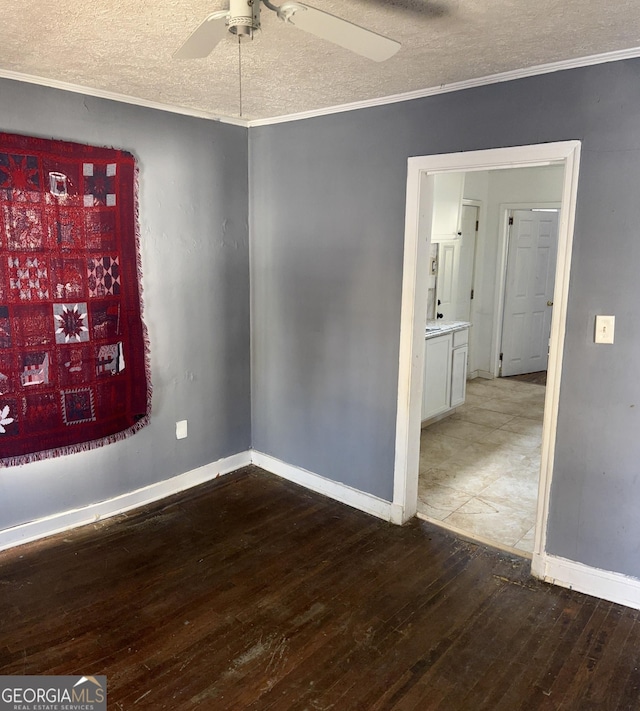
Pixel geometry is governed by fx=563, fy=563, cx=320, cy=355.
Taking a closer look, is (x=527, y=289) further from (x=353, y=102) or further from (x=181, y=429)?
(x=181, y=429)

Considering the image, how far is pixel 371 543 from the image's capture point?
3059 millimetres

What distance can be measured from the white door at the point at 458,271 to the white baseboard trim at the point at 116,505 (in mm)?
2703

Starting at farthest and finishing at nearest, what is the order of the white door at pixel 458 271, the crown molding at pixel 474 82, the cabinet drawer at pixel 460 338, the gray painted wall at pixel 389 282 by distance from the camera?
the white door at pixel 458 271
the cabinet drawer at pixel 460 338
the gray painted wall at pixel 389 282
the crown molding at pixel 474 82

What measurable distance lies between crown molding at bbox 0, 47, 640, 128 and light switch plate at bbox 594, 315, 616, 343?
104 centimetres

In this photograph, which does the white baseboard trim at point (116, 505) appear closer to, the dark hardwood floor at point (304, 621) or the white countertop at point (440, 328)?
the dark hardwood floor at point (304, 621)

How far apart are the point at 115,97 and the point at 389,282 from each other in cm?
176

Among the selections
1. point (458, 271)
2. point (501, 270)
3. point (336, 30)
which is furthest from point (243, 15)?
point (501, 270)

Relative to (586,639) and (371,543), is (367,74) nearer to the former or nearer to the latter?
(371,543)

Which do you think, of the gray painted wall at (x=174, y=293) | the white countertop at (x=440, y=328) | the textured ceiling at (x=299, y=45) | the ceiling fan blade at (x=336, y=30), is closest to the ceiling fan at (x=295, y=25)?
the ceiling fan blade at (x=336, y=30)

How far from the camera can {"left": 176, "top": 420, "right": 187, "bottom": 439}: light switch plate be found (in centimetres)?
358

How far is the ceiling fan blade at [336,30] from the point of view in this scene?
1.45 meters

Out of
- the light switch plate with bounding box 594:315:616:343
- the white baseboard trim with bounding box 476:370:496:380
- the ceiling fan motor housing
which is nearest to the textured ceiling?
the ceiling fan motor housing

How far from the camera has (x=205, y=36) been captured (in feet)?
5.23

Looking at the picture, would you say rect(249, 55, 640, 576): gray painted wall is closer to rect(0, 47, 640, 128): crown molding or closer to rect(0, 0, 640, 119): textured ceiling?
rect(0, 47, 640, 128): crown molding
